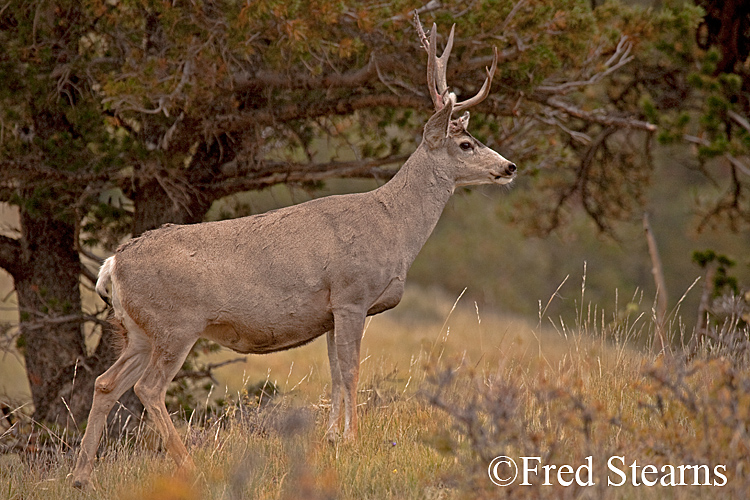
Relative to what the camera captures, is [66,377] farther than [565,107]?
Yes

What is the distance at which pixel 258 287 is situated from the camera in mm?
5984

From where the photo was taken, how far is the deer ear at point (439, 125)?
21.2 ft

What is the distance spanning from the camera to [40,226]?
9234mm

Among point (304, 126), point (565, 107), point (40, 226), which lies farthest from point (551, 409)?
point (40, 226)

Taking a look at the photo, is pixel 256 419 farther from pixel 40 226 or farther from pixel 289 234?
pixel 40 226

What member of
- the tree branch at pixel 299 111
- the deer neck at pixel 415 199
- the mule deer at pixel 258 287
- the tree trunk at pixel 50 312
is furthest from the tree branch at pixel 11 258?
the deer neck at pixel 415 199

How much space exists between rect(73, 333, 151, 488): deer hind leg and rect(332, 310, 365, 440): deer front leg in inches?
52.5

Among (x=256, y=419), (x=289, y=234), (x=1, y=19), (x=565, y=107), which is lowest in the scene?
(x=256, y=419)

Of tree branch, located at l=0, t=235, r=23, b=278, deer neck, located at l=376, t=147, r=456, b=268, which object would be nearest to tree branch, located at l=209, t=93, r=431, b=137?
deer neck, located at l=376, t=147, r=456, b=268

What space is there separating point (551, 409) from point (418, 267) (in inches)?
1209

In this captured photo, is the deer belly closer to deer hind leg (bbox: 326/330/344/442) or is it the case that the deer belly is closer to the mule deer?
the mule deer

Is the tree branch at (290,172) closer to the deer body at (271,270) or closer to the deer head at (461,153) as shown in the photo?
the deer head at (461,153)

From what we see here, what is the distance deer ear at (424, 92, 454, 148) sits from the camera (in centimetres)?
646

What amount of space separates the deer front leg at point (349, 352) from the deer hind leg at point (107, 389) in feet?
4.37
